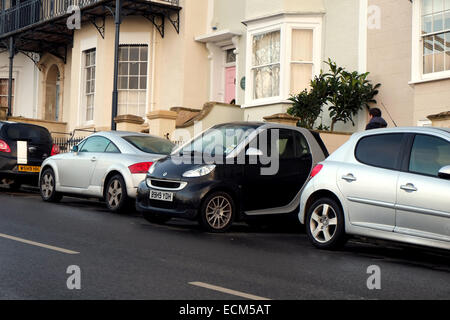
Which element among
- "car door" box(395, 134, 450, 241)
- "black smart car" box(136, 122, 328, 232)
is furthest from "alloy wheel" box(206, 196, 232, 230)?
"car door" box(395, 134, 450, 241)

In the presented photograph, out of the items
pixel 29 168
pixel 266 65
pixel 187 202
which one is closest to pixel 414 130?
pixel 187 202

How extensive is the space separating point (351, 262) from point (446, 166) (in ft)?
5.03

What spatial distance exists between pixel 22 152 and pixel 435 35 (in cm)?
1004

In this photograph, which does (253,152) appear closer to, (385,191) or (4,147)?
(385,191)

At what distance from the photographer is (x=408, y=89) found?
56.6 feet

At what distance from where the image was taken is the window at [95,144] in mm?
13281

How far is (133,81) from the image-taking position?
25.1 meters

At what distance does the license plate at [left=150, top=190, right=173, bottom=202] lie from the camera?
10.2 m

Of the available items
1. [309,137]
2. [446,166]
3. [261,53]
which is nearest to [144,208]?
[309,137]

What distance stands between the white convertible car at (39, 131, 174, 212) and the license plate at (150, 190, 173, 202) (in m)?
1.67

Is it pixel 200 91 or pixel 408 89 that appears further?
pixel 200 91

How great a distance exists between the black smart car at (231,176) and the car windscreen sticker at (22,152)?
6.18 metres

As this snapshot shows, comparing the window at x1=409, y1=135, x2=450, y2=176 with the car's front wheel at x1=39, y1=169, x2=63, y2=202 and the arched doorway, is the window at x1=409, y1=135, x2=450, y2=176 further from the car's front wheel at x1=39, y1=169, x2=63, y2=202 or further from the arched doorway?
the arched doorway

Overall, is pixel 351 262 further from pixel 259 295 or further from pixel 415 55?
pixel 415 55
